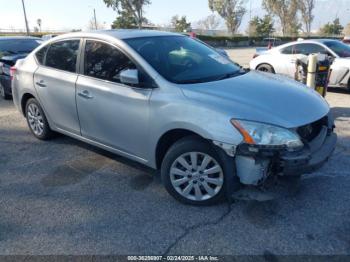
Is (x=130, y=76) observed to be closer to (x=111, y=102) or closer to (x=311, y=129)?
(x=111, y=102)

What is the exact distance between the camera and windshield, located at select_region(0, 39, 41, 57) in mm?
8656

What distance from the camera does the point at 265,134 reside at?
2877 millimetres

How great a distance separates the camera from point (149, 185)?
3.79 m

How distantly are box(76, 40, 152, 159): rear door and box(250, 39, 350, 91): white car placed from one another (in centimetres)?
640

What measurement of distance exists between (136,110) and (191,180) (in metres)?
0.90

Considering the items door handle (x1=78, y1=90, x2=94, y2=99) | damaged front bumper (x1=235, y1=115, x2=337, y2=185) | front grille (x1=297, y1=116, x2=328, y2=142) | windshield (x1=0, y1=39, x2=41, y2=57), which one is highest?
windshield (x1=0, y1=39, x2=41, y2=57)

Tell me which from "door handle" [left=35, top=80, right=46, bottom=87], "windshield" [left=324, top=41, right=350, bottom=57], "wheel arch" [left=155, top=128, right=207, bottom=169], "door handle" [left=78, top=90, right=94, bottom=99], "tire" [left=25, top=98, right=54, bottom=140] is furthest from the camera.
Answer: "windshield" [left=324, top=41, right=350, bottom=57]

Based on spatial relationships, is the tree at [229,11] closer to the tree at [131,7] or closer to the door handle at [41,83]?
the tree at [131,7]

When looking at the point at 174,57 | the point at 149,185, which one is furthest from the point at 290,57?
the point at 149,185

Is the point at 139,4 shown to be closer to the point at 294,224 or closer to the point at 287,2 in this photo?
the point at 287,2

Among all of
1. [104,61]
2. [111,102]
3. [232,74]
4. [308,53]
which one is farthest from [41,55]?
[308,53]

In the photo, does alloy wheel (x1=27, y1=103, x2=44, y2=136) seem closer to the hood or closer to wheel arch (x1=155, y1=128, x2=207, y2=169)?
wheel arch (x1=155, y1=128, x2=207, y2=169)

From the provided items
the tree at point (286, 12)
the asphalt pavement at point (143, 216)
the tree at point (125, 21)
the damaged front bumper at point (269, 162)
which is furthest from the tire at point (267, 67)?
the tree at point (286, 12)

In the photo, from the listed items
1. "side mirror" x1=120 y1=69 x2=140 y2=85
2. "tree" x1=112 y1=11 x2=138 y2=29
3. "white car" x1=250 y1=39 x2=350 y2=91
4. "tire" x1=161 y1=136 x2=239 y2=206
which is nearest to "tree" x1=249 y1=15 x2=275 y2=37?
"tree" x1=112 y1=11 x2=138 y2=29
